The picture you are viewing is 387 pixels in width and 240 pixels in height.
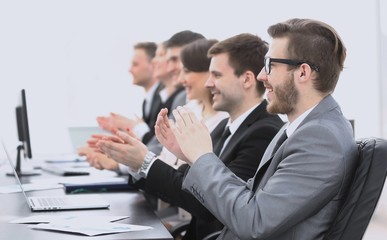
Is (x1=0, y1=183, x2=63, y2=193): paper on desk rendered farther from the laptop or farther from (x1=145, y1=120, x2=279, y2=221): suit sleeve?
(x1=145, y1=120, x2=279, y2=221): suit sleeve

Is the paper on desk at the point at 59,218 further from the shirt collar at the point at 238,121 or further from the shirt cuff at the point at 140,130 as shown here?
the shirt cuff at the point at 140,130

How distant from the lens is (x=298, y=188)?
1942 mm

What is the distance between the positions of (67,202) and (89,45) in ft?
12.4

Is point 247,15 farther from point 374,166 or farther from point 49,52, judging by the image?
point 374,166

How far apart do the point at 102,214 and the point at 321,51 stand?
981mm

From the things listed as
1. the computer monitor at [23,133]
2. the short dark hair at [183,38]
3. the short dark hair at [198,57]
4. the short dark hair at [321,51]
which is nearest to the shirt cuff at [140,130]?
the short dark hair at [183,38]

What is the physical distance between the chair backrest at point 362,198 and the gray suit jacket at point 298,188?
1.5 inches

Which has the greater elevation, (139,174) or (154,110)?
(139,174)

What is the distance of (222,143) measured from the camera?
3064 millimetres

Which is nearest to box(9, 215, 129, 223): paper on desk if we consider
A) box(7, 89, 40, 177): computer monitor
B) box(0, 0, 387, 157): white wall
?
box(7, 89, 40, 177): computer monitor

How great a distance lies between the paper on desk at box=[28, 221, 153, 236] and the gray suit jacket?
0.29 meters

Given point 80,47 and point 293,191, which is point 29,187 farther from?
point 80,47

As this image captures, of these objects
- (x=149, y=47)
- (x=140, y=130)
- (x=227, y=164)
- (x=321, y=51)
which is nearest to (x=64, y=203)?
(x=227, y=164)

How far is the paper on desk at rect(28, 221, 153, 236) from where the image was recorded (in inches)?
84.6
